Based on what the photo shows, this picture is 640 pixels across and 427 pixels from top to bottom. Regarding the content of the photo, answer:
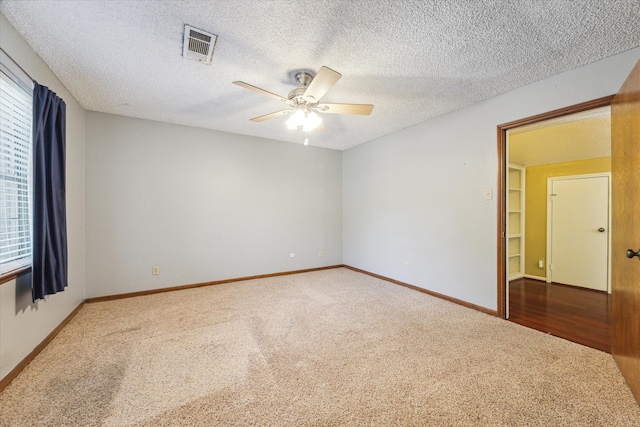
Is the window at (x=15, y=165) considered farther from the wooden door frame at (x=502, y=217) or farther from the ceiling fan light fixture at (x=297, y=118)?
the wooden door frame at (x=502, y=217)

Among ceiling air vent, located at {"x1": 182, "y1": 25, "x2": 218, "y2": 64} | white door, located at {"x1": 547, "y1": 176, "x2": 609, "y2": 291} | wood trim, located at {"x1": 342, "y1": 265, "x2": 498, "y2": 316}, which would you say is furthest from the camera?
white door, located at {"x1": 547, "y1": 176, "x2": 609, "y2": 291}

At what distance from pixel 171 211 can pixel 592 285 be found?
20.4 ft

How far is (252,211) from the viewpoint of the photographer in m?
4.26

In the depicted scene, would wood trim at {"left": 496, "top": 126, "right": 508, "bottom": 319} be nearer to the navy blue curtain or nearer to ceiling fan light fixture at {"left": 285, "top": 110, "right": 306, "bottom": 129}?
ceiling fan light fixture at {"left": 285, "top": 110, "right": 306, "bottom": 129}

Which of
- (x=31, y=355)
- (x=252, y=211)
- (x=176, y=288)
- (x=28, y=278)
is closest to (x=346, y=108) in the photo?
(x=252, y=211)

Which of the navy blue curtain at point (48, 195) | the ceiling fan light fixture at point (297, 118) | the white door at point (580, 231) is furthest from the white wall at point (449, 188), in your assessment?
the navy blue curtain at point (48, 195)

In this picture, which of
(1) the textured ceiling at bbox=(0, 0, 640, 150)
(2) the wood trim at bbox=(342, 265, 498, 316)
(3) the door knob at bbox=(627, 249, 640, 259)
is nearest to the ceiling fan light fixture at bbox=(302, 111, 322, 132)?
(1) the textured ceiling at bbox=(0, 0, 640, 150)

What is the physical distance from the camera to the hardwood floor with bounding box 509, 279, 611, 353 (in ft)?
7.77

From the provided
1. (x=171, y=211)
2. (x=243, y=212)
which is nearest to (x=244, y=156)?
(x=243, y=212)

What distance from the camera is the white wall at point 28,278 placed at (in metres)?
1.68

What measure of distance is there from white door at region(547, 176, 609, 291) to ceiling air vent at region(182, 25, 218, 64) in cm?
526

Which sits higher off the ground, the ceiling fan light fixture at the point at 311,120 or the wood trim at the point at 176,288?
the ceiling fan light fixture at the point at 311,120

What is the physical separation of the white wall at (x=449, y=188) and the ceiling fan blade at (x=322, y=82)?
1.99 metres

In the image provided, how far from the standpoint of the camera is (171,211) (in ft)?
12.0
